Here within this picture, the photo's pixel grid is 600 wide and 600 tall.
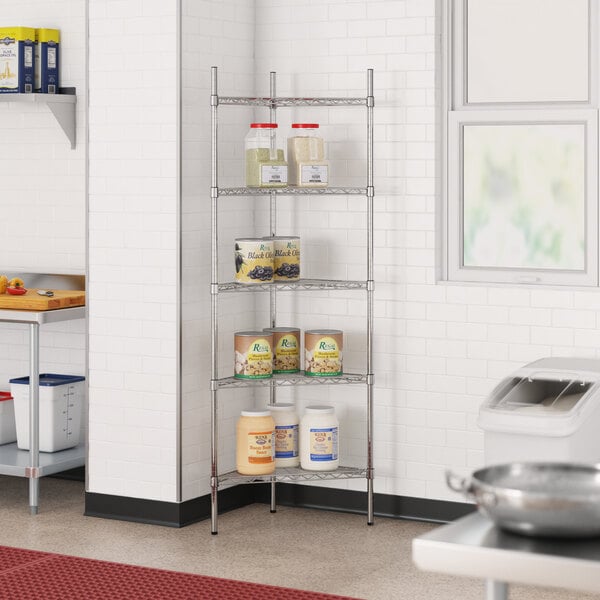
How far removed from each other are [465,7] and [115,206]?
5.52 feet

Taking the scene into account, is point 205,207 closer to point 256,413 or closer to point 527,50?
point 256,413

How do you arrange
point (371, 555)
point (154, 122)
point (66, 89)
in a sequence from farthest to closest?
point (66, 89) < point (154, 122) < point (371, 555)

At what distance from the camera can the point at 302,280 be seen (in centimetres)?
526

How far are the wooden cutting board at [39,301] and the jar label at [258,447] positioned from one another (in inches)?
40.3

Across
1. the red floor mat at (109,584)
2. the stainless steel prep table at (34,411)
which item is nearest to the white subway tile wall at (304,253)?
the stainless steel prep table at (34,411)

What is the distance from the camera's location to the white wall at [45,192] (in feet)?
19.2

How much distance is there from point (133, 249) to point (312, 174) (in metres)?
0.82

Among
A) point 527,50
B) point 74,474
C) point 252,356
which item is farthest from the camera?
point 74,474

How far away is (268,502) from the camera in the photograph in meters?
5.53

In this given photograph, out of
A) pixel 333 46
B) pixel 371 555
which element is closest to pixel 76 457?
pixel 371 555

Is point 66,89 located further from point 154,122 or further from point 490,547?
point 490,547

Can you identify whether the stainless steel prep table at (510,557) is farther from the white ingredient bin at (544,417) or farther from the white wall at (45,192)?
the white wall at (45,192)

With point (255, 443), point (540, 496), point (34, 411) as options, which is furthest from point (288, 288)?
point (540, 496)

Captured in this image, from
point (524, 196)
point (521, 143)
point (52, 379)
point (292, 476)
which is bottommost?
point (292, 476)
